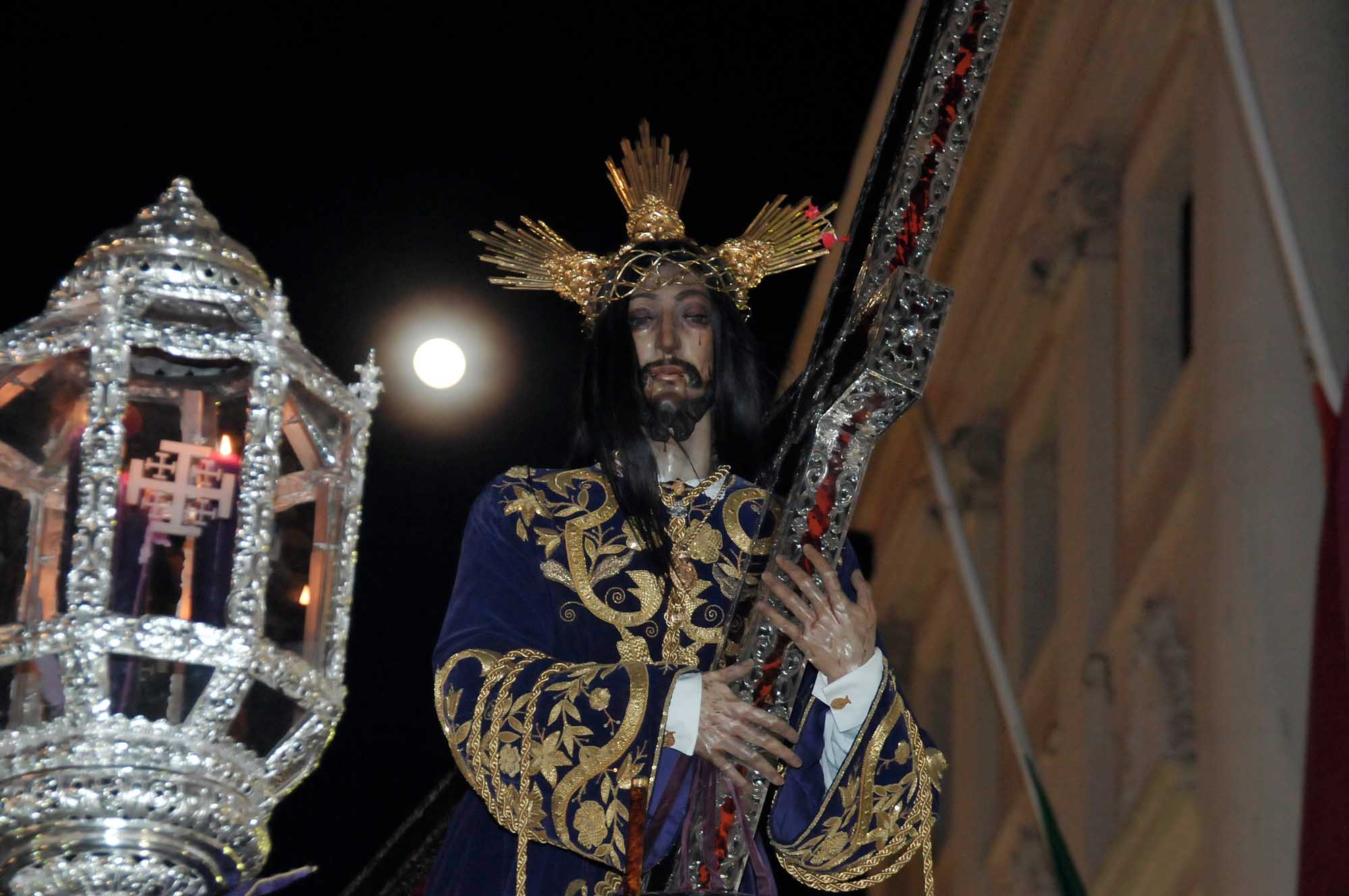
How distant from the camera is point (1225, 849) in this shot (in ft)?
24.2

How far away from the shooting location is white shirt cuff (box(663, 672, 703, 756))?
13.9 feet

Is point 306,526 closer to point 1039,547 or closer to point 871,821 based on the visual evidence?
point 871,821

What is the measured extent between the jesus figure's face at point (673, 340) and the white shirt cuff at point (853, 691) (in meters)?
0.90

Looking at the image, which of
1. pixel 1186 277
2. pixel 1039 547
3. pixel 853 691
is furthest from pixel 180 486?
pixel 1039 547

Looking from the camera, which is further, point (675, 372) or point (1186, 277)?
point (1186, 277)

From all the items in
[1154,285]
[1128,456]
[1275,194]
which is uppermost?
[1275,194]

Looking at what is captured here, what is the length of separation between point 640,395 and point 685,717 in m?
1.19

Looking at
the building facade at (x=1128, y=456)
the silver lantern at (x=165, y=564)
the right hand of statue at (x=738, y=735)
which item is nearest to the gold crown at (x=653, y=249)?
the right hand of statue at (x=738, y=735)

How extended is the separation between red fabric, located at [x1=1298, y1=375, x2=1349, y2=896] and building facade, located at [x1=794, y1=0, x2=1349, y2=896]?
1.01 meters

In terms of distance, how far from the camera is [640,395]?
5.29 metres

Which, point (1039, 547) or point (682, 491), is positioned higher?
point (682, 491)

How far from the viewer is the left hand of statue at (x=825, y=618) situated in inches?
165

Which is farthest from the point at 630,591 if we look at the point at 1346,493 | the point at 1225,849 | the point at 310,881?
the point at 310,881

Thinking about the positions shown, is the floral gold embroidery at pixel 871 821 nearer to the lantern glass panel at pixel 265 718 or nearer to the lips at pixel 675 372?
the lips at pixel 675 372
